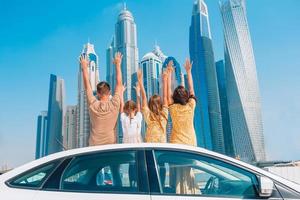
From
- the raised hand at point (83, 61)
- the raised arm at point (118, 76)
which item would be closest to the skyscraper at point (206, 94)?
the raised arm at point (118, 76)

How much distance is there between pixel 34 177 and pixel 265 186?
210 centimetres

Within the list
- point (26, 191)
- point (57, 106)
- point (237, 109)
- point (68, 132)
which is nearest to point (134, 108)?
point (26, 191)

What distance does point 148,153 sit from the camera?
2.86m

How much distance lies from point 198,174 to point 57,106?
A: 181816 millimetres

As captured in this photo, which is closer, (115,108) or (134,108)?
(115,108)

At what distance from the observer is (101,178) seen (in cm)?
284

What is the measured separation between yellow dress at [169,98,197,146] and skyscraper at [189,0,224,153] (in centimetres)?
13499

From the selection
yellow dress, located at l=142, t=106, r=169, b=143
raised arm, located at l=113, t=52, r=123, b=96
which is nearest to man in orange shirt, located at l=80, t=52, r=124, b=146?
raised arm, located at l=113, t=52, r=123, b=96

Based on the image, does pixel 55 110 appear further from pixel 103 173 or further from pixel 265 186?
pixel 265 186

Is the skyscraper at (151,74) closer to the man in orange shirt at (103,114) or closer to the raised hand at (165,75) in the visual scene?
the raised hand at (165,75)

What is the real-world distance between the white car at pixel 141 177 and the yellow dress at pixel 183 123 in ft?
5.27

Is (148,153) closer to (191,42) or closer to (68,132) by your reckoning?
(68,132)

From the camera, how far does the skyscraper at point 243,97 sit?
4508 inches

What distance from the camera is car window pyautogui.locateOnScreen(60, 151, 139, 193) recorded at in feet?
8.89
